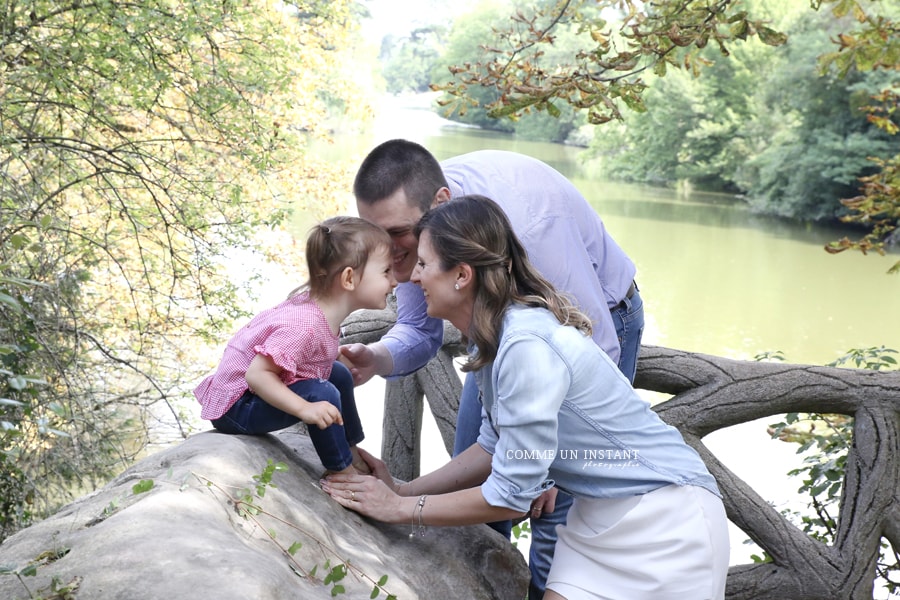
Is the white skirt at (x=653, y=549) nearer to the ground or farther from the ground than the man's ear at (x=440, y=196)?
nearer to the ground

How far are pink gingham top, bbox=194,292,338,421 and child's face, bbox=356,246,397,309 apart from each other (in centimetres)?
12

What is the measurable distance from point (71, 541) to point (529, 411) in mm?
871

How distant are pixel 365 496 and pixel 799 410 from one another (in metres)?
1.54

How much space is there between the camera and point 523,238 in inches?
92.4

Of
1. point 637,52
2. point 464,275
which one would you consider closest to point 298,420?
point 464,275

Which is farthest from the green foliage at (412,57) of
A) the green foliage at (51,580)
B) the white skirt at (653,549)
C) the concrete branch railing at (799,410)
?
the green foliage at (51,580)

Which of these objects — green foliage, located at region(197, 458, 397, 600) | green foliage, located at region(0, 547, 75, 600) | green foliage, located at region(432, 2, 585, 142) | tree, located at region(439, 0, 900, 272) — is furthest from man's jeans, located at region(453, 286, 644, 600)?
green foliage, located at region(432, 2, 585, 142)

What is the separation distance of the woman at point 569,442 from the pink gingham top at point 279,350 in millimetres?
315

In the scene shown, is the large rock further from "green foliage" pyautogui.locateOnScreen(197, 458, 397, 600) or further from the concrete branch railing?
the concrete branch railing

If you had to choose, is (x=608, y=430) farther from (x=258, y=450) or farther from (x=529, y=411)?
(x=258, y=450)

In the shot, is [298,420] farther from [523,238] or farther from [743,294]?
[743,294]

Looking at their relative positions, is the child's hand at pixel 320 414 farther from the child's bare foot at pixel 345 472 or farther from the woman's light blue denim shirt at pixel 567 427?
the woman's light blue denim shirt at pixel 567 427

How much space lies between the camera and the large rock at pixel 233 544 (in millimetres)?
1424

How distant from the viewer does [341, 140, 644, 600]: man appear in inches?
93.3
